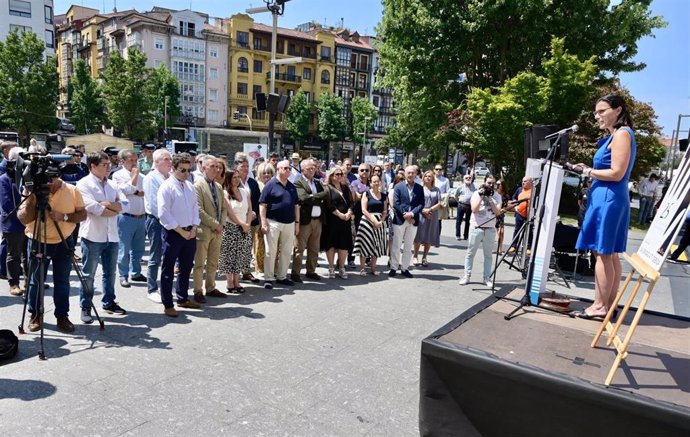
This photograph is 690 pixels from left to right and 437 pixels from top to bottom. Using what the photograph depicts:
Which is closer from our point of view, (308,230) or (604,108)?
(604,108)

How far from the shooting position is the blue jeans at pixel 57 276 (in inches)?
187

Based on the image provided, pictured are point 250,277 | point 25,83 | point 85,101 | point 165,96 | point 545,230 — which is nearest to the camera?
point 545,230

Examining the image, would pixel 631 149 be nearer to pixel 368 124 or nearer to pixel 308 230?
pixel 308 230

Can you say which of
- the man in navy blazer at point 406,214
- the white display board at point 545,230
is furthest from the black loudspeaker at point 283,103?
the white display board at point 545,230

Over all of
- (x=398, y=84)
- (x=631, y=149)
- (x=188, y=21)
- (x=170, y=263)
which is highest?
(x=188, y=21)

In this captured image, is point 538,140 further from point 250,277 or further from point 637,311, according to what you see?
point 250,277

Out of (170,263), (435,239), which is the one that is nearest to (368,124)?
(435,239)

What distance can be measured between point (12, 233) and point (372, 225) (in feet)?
Result: 17.3

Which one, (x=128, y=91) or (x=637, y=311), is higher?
(x=128, y=91)

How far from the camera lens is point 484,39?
845 inches

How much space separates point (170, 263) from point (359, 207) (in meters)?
4.19

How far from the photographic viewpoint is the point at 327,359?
463 centimetres

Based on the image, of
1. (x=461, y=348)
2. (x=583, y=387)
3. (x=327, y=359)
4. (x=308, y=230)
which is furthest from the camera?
(x=308, y=230)

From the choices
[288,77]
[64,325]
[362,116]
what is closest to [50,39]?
[288,77]
